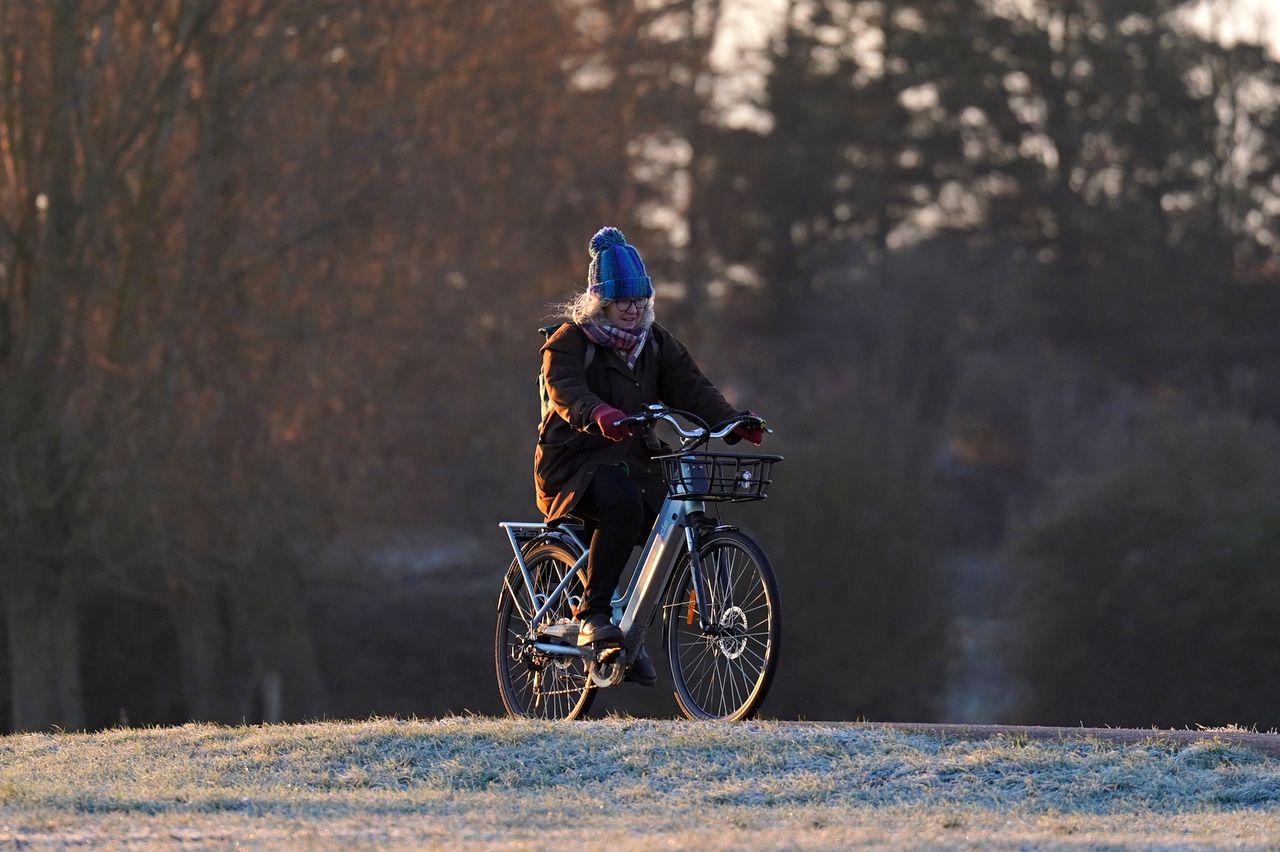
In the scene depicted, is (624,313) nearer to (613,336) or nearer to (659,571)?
(613,336)

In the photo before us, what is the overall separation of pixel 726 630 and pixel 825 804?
125 cm

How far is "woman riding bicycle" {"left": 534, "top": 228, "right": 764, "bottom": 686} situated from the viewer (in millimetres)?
9000

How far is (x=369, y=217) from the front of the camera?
2381cm

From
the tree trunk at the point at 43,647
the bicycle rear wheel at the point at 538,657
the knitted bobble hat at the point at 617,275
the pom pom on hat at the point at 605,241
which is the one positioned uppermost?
the pom pom on hat at the point at 605,241

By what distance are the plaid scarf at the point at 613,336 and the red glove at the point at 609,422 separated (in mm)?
521

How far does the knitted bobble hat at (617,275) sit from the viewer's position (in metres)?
8.97

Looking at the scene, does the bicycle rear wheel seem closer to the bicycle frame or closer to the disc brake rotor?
the bicycle frame

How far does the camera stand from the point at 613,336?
29.6 feet

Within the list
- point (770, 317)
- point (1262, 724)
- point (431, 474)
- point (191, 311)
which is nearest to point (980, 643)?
point (1262, 724)

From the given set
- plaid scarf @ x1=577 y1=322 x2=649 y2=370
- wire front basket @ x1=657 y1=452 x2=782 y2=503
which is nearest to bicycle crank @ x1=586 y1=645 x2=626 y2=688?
wire front basket @ x1=657 y1=452 x2=782 y2=503

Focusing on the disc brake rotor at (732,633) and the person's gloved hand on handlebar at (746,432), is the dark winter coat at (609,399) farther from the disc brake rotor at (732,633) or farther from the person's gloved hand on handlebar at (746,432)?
the disc brake rotor at (732,633)

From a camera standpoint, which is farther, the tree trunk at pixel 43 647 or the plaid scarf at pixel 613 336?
the tree trunk at pixel 43 647

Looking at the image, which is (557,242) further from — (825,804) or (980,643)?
(825,804)

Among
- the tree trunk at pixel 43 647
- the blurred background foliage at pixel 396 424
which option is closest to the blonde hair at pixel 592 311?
the blurred background foliage at pixel 396 424
